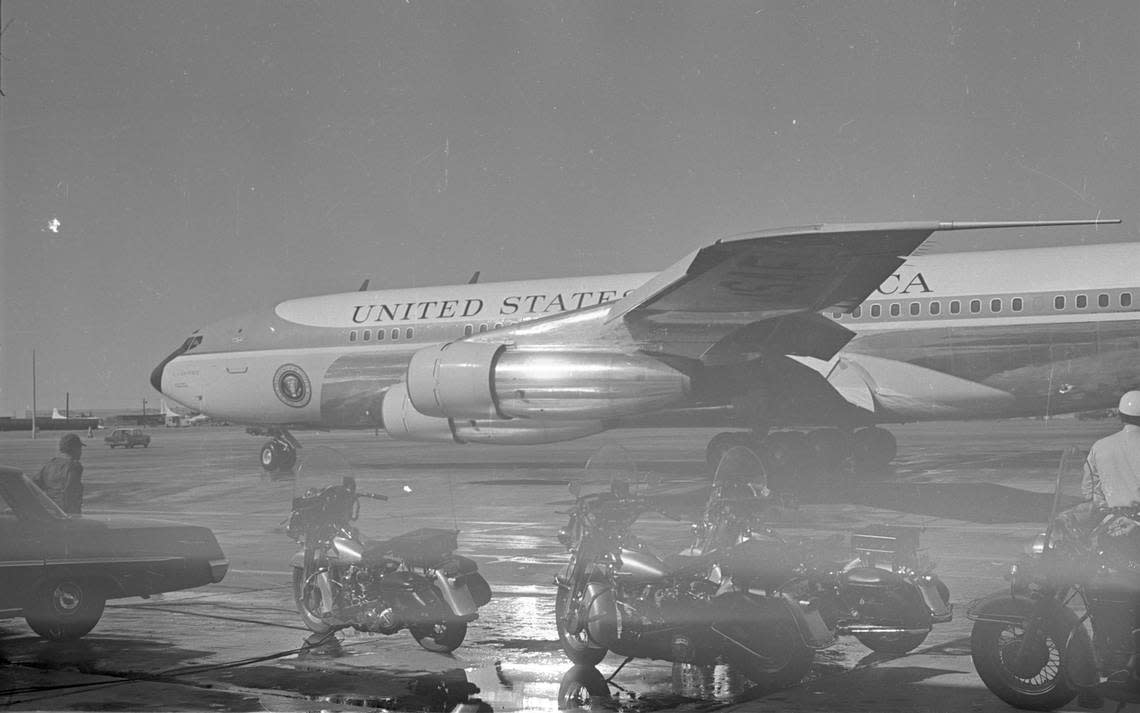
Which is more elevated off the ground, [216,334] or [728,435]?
[216,334]

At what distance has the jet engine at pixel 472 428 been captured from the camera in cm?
1562

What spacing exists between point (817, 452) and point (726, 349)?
4160mm

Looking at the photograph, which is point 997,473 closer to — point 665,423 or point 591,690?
point 665,423

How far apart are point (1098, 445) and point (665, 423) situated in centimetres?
1334

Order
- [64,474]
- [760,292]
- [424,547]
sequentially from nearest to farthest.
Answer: [424,547] → [64,474] → [760,292]

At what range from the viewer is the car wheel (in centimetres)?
703

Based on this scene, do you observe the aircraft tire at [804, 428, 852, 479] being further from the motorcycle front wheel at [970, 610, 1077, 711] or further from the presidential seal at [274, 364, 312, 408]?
the motorcycle front wheel at [970, 610, 1077, 711]

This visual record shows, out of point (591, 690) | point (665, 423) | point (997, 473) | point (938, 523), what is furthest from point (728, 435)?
point (591, 690)

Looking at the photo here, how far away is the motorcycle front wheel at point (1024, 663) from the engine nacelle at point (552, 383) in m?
7.50

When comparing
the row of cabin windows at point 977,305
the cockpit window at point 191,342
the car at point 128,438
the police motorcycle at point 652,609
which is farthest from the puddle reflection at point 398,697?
the car at point 128,438

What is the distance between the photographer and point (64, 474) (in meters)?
9.55

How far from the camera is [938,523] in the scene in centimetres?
1205

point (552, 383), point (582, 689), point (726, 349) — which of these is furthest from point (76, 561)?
point (726, 349)

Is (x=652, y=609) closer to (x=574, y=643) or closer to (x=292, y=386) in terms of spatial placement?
(x=574, y=643)
